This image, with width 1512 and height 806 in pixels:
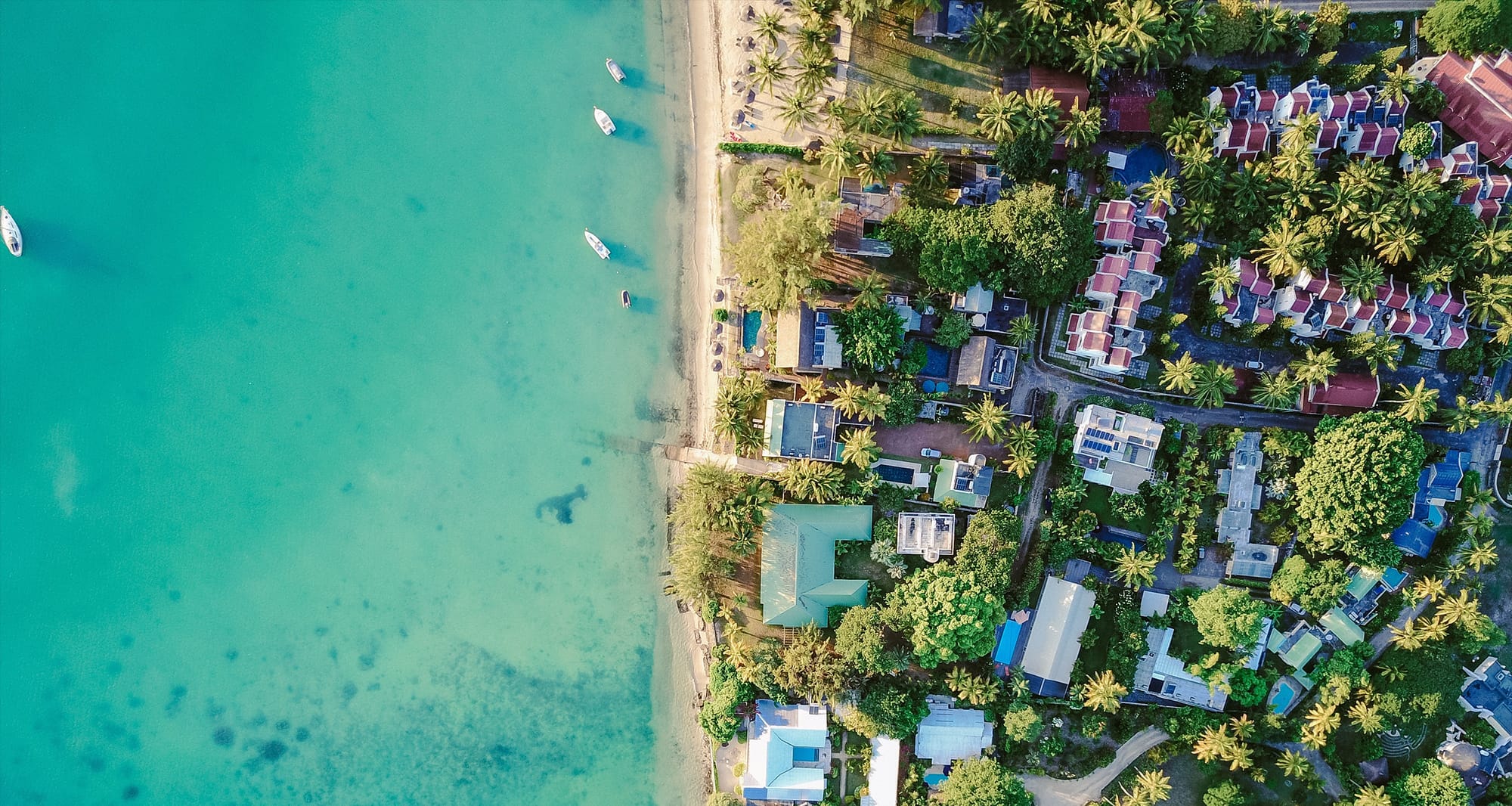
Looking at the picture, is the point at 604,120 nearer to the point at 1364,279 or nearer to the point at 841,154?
the point at 841,154

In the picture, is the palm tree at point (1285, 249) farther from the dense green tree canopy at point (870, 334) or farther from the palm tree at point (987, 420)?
the dense green tree canopy at point (870, 334)

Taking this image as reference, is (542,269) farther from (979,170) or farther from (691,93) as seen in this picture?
(979,170)

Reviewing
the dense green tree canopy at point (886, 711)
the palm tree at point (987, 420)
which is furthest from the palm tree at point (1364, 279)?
the dense green tree canopy at point (886, 711)

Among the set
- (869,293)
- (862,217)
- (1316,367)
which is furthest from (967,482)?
(1316,367)

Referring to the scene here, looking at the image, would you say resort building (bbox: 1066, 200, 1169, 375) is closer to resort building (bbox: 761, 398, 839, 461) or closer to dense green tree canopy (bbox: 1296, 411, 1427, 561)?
dense green tree canopy (bbox: 1296, 411, 1427, 561)

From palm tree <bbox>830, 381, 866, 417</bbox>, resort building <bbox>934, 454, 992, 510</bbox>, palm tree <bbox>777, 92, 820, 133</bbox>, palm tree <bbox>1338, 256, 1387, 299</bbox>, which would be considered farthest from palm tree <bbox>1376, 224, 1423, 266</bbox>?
palm tree <bbox>777, 92, 820, 133</bbox>
